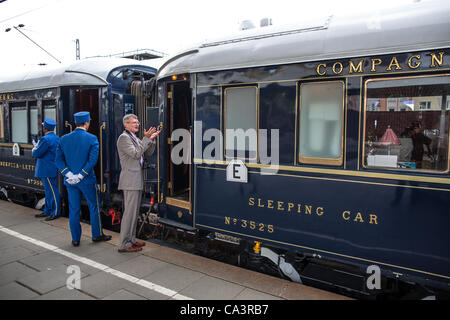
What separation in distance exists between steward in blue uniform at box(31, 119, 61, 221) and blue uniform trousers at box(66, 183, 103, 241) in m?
1.75

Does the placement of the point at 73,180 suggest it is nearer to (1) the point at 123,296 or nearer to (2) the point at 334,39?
(1) the point at 123,296

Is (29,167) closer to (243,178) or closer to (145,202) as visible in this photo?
(145,202)

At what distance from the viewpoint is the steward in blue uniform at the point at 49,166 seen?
6.35 meters

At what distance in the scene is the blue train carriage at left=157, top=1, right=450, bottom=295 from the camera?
9.86 ft

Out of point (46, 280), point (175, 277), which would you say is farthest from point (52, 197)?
point (175, 277)

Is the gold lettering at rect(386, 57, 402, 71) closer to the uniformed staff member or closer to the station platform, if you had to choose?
the station platform

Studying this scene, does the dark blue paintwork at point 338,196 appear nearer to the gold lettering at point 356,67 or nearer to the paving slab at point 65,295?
the gold lettering at point 356,67

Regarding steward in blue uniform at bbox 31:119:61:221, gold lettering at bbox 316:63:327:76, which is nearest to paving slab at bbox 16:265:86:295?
steward in blue uniform at bbox 31:119:61:221

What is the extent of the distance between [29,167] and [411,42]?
768 cm

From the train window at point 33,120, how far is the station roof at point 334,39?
4602 mm

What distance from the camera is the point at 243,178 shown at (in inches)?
161

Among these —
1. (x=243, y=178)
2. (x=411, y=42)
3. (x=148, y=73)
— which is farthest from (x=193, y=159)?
(x=148, y=73)

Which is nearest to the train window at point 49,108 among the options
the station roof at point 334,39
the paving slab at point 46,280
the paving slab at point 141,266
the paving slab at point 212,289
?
the station roof at point 334,39

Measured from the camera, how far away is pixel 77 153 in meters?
4.92
